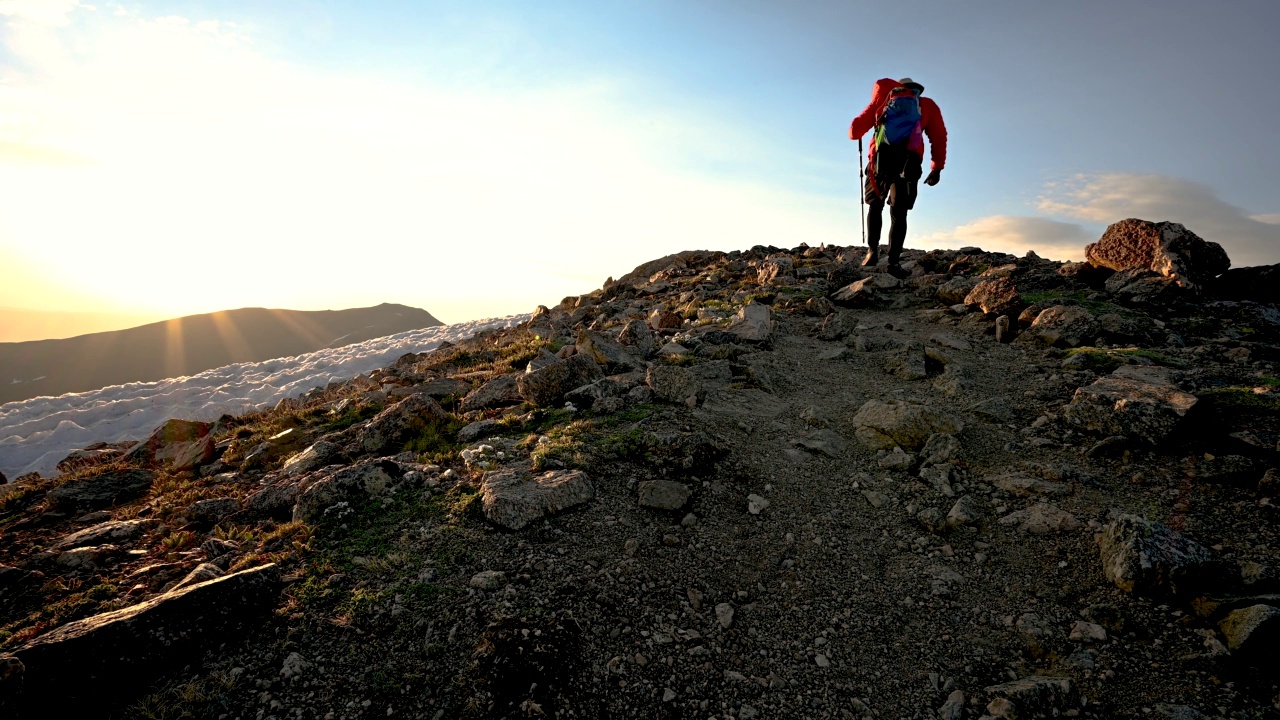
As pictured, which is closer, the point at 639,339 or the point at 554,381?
the point at 554,381

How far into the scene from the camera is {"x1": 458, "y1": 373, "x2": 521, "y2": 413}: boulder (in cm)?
833

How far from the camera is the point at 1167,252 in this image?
441 inches

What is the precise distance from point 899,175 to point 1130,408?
27.2 feet

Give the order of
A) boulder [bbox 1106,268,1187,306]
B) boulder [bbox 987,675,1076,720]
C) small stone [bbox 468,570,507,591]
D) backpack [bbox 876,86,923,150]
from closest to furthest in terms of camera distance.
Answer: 1. boulder [bbox 987,675,1076,720]
2. small stone [bbox 468,570,507,591]
3. boulder [bbox 1106,268,1187,306]
4. backpack [bbox 876,86,923,150]

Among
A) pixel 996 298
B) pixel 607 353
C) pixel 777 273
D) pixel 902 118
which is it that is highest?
pixel 902 118

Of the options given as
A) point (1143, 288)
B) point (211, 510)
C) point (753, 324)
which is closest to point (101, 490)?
point (211, 510)

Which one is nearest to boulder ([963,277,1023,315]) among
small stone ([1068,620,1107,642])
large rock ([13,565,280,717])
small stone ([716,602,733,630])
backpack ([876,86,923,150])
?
backpack ([876,86,923,150])

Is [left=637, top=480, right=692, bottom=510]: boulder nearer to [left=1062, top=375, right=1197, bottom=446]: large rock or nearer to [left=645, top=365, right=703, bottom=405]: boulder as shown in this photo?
[left=645, top=365, right=703, bottom=405]: boulder

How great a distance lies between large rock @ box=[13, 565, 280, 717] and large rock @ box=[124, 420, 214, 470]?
246 inches

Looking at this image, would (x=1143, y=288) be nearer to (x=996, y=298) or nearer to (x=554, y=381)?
(x=996, y=298)

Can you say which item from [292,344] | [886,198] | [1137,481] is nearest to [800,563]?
[1137,481]

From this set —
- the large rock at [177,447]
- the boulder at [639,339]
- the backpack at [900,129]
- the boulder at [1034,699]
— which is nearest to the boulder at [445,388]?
the boulder at [639,339]

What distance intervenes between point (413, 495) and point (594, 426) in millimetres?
2184

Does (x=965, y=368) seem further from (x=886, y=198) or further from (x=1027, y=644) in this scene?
(x=886, y=198)
